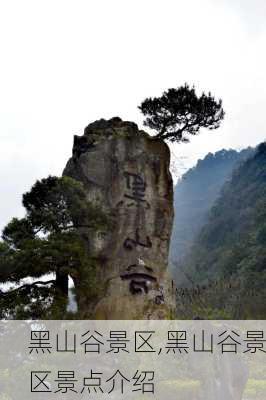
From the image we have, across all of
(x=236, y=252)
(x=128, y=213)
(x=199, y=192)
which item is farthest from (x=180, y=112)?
(x=199, y=192)

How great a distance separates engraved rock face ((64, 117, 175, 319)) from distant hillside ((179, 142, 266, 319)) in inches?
431

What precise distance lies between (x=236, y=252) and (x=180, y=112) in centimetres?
2259

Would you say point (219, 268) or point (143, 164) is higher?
point (219, 268)

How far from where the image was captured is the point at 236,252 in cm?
3203

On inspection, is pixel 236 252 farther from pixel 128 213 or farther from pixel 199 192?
pixel 199 192

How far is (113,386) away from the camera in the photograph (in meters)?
7.20

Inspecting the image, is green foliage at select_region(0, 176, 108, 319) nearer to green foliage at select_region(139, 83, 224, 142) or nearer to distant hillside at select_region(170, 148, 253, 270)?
green foliage at select_region(139, 83, 224, 142)

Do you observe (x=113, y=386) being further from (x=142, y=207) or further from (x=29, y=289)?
(x=142, y=207)

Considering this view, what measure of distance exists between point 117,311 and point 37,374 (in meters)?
2.62

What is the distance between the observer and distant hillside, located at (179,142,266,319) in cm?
2241

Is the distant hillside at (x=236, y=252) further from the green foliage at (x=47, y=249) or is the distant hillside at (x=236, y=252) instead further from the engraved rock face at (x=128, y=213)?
the green foliage at (x=47, y=249)

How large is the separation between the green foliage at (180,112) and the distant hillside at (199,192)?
43.4 m

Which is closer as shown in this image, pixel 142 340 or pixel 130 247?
pixel 142 340

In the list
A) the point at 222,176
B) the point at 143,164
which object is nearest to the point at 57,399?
the point at 143,164
